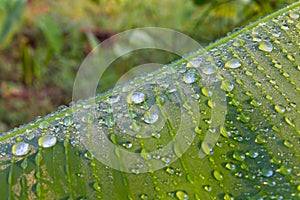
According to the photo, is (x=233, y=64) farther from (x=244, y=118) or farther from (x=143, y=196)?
(x=143, y=196)

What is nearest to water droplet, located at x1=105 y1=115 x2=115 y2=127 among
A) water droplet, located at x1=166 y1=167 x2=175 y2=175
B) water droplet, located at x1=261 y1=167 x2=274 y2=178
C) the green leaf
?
the green leaf

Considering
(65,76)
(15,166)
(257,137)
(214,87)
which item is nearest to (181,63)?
(214,87)

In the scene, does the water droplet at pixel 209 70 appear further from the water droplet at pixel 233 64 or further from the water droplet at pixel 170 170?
the water droplet at pixel 170 170

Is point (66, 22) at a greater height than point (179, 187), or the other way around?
point (66, 22)

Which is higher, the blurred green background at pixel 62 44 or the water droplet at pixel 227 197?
the blurred green background at pixel 62 44

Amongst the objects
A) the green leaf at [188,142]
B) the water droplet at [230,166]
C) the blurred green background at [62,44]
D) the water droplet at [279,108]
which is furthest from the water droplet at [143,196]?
the blurred green background at [62,44]

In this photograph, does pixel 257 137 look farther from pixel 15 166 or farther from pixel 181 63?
pixel 15 166

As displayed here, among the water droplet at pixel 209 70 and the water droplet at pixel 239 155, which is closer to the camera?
the water droplet at pixel 239 155

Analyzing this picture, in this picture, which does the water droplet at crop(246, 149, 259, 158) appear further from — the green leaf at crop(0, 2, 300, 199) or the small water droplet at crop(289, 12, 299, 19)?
the small water droplet at crop(289, 12, 299, 19)
